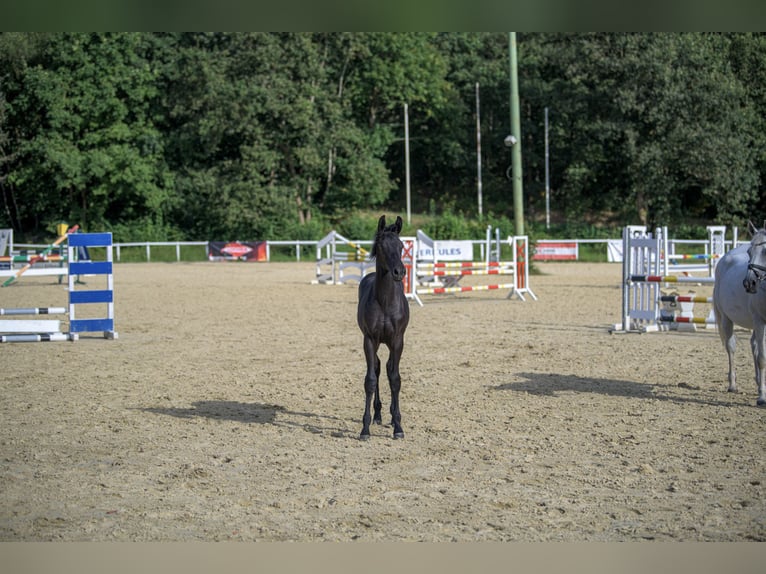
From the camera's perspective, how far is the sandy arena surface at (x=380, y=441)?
5.23 meters

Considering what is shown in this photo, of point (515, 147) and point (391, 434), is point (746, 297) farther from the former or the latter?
point (515, 147)

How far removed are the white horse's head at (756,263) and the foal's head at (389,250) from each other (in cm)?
339

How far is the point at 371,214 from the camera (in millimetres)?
57250

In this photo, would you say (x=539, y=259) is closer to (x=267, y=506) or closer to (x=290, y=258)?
(x=290, y=258)

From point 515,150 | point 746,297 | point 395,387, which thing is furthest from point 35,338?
point 515,150

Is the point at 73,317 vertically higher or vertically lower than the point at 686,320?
higher

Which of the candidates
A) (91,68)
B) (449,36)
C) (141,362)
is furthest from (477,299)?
(449,36)

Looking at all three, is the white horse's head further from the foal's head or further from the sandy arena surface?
the foal's head

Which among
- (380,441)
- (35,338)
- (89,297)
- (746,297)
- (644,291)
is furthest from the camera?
(644,291)

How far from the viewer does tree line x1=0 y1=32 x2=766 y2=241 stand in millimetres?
49469

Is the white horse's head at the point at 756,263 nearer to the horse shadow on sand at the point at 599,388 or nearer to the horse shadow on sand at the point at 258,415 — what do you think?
the horse shadow on sand at the point at 599,388

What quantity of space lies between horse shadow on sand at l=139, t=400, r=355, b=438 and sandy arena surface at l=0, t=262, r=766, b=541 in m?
0.04

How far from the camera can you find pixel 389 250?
6961mm

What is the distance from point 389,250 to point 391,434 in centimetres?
169
